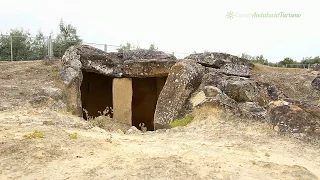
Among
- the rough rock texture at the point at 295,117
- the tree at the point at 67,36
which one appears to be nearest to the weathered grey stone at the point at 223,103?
the rough rock texture at the point at 295,117

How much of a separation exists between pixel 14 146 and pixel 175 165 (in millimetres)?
2044

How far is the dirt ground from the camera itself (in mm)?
3723

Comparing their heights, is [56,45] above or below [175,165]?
above

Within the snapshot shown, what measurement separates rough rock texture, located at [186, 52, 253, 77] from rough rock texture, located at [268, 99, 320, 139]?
188 inches

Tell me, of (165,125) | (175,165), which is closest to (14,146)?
(175,165)

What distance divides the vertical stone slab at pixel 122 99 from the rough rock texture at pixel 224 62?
2.48m

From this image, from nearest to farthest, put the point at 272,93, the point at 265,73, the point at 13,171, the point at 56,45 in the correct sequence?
the point at 13,171 < the point at 272,93 < the point at 265,73 < the point at 56,45

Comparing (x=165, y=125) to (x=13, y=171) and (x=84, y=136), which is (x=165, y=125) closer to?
(x=84, y=136)

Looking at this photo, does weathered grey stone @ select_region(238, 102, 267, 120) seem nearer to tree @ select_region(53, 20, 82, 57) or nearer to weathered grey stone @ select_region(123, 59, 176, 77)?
weathered grey stone @ select_region(123, 59, 176, 77)

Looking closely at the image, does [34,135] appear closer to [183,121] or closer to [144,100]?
[183,121]

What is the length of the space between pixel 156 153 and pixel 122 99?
22.0 feet

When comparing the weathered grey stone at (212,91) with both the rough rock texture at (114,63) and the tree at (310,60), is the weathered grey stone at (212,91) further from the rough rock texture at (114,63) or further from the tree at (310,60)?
the tree at (310,60)

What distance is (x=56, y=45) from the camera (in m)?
17.9

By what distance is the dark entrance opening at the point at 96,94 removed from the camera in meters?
13.7
